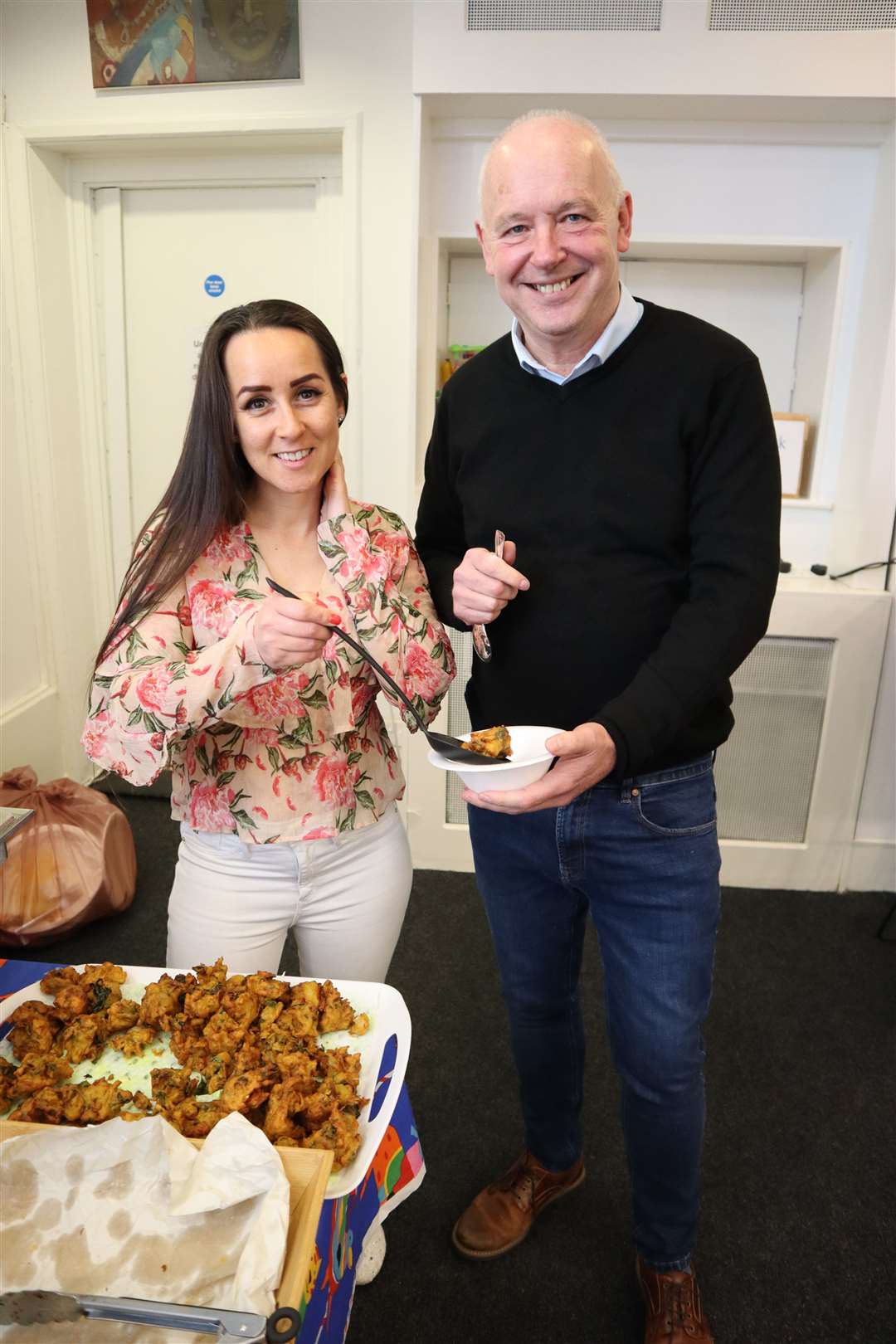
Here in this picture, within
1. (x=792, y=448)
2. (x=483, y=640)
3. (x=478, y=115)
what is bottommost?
(x=483, y=640)

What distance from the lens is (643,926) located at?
1284 mm

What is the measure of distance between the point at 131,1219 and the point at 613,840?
75 cm

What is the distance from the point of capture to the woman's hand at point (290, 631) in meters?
1.11

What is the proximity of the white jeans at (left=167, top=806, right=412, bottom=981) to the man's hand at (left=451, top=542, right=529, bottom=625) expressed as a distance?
357 mm

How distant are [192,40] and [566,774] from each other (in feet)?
8.93

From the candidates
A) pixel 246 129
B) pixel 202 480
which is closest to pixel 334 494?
pixel 202 480

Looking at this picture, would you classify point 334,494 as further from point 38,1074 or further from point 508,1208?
point 508,1208

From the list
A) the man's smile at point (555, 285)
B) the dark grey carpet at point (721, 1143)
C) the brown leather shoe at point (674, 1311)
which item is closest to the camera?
the man's smile at point (555, 285)

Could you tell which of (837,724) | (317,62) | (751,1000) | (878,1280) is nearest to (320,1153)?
(878,1280)

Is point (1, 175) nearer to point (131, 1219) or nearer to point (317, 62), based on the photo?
point (317, 62)

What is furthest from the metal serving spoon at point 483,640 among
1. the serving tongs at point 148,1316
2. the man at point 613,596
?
the serving tongs at point 148,1316

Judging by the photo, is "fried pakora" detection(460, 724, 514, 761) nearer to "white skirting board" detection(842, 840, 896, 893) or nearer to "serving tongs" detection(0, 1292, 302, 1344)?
"serving tongs" detection(0, 1292, 302, 1344)

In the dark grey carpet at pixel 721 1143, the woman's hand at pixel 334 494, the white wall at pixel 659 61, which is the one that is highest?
the white wall at pixel 659 61

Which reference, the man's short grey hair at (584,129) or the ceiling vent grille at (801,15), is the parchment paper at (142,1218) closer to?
the man's short grey hair at (584,129)
